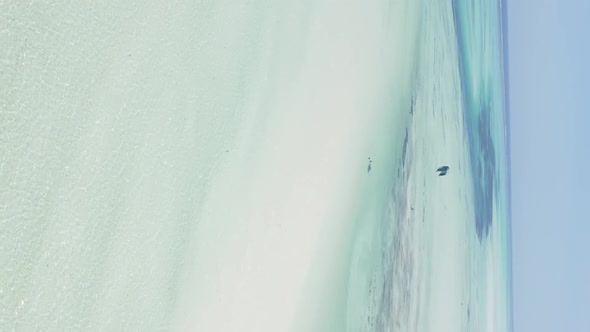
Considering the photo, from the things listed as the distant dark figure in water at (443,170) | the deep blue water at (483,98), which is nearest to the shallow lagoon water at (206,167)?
the distant dark figure in water at (443,170)

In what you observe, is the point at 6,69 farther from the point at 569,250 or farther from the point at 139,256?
the point at 569,250

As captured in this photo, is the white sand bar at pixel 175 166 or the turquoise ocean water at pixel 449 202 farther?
the turquoise ocean water at pixel 449 202

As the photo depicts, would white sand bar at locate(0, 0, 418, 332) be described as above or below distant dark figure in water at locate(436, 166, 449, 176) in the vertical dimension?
below

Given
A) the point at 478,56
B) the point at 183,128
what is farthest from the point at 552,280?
the point at 183,128

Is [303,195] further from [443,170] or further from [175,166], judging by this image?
[443,170]

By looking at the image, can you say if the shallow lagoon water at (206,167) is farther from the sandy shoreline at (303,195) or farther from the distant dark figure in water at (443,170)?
the distant dark figure in water at (443,170)

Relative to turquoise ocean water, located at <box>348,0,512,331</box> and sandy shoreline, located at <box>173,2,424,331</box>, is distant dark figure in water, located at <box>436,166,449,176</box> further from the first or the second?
sandy shoreline, located at <box>173,2,424,331</box>

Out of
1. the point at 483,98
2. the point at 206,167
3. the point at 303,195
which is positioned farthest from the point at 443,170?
the point at 206,167

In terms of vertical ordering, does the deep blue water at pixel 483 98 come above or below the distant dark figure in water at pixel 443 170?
above

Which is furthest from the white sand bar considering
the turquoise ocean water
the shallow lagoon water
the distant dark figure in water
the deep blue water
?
the deep blue water
